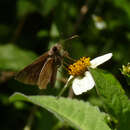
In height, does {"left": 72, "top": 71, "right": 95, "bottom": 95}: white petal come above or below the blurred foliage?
below

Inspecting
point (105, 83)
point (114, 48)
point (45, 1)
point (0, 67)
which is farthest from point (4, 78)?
point (105, 83)

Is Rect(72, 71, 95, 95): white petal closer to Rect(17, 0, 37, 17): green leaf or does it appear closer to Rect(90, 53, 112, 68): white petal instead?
Rect(90, 53, 112, 68): white petal

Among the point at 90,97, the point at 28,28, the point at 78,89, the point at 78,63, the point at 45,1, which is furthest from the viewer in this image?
the point at 28,28

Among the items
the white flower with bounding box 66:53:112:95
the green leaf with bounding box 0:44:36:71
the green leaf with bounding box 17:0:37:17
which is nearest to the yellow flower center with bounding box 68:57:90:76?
the white flower with bounding box 66:53:112:95

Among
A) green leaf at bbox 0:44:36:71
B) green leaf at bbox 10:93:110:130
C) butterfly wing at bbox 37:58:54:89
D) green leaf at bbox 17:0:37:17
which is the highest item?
green leaf at bbox 17:0:37:17

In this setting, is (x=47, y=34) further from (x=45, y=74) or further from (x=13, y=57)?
(x=45, y=74)

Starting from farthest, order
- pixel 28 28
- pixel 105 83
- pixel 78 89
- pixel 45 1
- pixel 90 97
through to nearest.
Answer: pixel 28 28
pixel 45 1
pixel 90 97
pixel 78 89
pixel 105 83

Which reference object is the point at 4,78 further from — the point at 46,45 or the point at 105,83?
the point at 105,83
